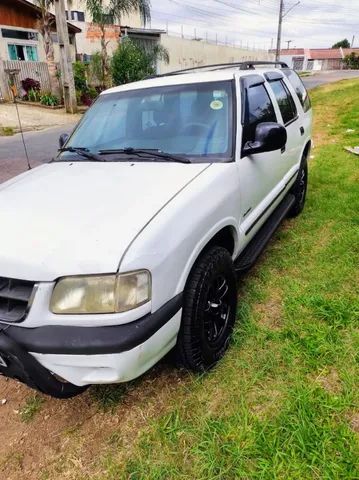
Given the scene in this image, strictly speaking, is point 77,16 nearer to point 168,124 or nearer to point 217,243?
point 168,124

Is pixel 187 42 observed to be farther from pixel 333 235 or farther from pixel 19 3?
Answer: pixel 333 235

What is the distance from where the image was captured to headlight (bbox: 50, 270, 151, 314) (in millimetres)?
1731

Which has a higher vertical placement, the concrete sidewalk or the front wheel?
the front wheel

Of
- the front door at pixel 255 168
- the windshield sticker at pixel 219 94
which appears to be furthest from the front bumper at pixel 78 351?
the windshield sticker at pixel 219 94

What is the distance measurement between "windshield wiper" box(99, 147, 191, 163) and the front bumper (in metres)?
1.15

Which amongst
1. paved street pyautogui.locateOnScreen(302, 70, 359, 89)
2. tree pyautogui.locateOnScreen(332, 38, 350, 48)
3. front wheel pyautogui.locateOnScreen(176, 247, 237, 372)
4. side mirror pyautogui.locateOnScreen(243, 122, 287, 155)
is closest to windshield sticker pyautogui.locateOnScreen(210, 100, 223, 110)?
side mirror pyautogui.locateOnScreen(243, 122, 287, 155)

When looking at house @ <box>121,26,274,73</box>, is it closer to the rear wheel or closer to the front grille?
the rear wheel

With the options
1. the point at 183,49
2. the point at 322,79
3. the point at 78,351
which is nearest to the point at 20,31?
the point at 183,49

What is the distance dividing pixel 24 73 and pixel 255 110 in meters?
20.1

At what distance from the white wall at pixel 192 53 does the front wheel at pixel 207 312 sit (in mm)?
29555

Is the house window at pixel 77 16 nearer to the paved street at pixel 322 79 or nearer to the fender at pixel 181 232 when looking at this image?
the paved street at pixel 322 79

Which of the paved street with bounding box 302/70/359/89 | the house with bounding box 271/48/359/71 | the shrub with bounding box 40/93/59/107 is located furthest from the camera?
the house with bounding box 271/48/359/71

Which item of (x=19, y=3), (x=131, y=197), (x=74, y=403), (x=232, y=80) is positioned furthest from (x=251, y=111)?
(x=19, y=3)

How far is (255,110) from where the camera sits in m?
3.15
